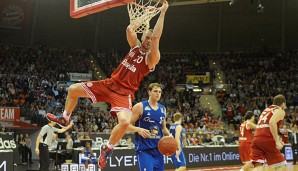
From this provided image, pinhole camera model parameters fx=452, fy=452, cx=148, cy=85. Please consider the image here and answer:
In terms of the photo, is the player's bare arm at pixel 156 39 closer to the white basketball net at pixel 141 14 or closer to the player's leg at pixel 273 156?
the white basketball net at pixel 141 14

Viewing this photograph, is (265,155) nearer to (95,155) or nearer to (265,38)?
(95,155)

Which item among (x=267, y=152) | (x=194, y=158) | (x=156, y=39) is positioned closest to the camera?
(x=156, y=39)

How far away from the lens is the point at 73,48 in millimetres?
36375

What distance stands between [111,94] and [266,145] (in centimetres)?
411

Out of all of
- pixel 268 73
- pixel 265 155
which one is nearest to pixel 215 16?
pixel 268 73

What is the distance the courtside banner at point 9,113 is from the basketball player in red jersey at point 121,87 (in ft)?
53.7

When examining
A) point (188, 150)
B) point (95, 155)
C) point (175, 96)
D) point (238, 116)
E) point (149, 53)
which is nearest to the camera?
point (149, 53)

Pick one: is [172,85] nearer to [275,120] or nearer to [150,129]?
[275,120]

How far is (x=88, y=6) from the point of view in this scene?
898cm

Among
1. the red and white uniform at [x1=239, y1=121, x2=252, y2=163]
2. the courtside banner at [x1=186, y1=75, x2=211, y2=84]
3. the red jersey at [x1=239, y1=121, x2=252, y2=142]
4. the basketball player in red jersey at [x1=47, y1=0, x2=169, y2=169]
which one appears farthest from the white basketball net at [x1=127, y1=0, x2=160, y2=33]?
the courtside banner at [x1=186, y1=75, x2=211, y2=84]

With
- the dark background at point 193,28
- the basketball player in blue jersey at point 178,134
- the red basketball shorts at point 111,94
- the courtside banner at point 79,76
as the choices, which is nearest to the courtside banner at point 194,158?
the basketball player in blue jersey at point 178,134

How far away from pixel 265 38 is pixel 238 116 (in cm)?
1116

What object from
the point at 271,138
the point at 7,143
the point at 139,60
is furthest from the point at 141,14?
the point at 7,143

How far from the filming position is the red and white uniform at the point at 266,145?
31.0 feet
